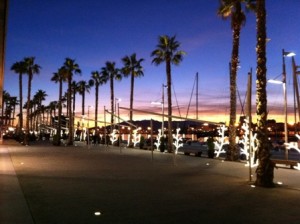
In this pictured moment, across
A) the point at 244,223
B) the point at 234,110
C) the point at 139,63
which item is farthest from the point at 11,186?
the point at 139,63

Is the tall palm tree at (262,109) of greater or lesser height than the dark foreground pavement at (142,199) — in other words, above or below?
above

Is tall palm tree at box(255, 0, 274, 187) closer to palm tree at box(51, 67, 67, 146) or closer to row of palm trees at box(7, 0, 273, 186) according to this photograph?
Answer: row of palm trees at box(7, 0, 273, 186)

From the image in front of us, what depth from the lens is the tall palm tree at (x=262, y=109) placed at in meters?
13.6

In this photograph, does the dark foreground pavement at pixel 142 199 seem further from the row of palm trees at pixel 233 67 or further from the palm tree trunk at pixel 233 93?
the palm tree trunk at pixel 233 93

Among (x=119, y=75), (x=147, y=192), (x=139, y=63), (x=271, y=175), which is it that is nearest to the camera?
(x=147, y=192)

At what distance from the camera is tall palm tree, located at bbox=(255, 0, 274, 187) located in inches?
536

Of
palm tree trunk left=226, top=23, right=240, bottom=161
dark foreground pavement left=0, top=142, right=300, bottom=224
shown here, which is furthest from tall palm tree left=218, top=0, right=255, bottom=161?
dark foreground pavement left=0, top=142, right=300, bottom=224

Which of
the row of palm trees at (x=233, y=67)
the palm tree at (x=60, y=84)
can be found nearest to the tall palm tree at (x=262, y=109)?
the row of palm trees at (x=233, y=67)

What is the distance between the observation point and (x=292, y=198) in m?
11.3

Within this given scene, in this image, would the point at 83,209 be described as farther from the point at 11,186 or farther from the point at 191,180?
the point at 191,180

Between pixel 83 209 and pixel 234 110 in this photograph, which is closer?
pixel 83 209

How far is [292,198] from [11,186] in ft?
28.3

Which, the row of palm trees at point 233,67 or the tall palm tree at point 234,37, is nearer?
the row of palm trees at point 233,67

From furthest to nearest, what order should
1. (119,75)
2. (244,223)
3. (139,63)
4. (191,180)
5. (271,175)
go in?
1. (119,75)
2. (139,63)
3. (191,180)
4. (271,175)
5. (244,223)
